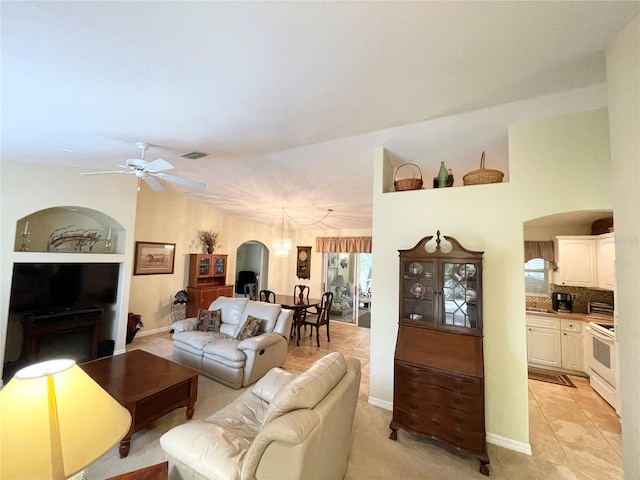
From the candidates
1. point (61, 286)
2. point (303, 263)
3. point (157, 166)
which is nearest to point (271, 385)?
point (157, 166)

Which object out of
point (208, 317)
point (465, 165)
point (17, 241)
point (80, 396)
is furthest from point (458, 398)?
point (17, 241)

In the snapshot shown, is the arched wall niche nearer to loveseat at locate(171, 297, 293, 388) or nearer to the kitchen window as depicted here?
loveseat at locate(171, 297, 293, 388)

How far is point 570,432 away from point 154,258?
6.56m

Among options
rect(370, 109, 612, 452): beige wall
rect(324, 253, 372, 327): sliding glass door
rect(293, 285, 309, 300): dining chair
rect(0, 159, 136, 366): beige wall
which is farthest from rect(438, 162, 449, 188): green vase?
rect(0, 159, 136, 366): beige wall

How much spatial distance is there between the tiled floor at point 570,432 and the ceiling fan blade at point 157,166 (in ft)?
10.1

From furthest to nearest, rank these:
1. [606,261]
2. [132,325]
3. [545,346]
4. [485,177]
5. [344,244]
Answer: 1. [344,244]
2. [132,325]
3. [545,346]
4. [606,261]
5. [485,177]

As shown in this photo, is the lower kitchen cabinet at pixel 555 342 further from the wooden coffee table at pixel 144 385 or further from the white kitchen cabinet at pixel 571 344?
the wooden coffee table at pixel 144 385

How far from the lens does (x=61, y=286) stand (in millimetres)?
3730

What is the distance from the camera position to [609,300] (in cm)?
371

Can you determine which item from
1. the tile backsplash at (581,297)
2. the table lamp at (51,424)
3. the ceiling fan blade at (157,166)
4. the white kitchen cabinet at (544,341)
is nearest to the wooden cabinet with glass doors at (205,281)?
the ceiling fan blade at (157,166)

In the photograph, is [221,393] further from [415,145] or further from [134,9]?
[415,145]

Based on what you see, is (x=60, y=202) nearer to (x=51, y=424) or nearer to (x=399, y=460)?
(x=51, y=424)

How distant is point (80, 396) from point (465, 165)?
3.96 m

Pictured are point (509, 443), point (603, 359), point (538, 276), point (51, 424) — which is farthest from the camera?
point (538, 276)
